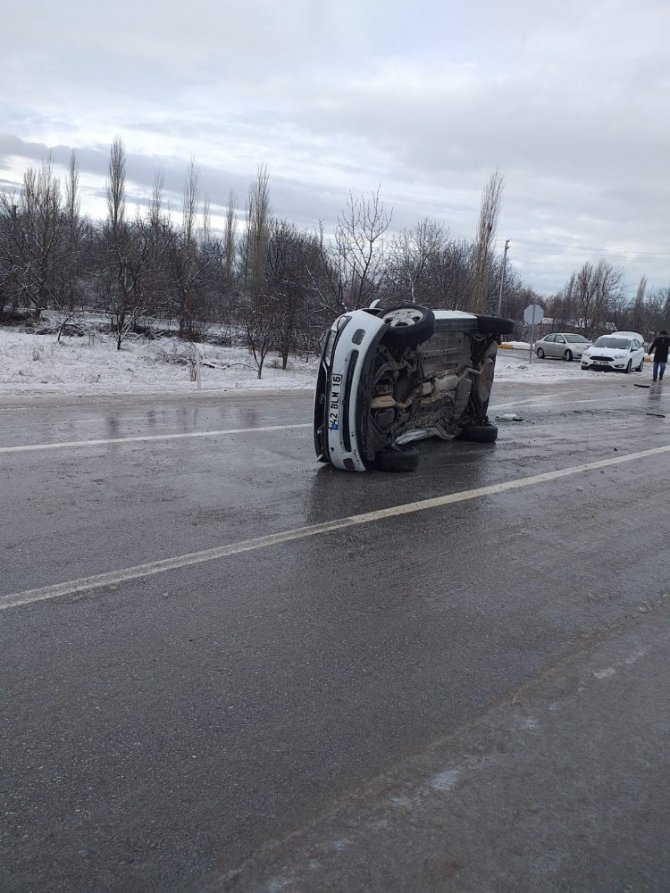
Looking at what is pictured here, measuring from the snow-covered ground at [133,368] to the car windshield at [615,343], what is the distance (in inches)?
119

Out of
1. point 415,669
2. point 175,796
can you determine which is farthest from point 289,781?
point 415,669

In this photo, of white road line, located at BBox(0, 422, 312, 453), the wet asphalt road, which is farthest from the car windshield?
the wet asphalt road

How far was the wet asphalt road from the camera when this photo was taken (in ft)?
7.72

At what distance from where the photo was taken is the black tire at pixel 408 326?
23.7 ft

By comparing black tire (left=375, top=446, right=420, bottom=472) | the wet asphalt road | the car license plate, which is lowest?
the wet asphalt road

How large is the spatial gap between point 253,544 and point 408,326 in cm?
323

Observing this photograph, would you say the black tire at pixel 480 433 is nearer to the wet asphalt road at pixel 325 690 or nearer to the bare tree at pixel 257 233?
the wet asphalt road at pixel 325 690

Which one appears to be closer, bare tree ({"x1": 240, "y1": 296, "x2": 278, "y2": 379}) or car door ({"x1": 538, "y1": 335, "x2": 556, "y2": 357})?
bare tree ({"x1": 240, "y1": 296, "x2": 278, "y2": 379})

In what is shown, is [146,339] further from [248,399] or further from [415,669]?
[415,669]

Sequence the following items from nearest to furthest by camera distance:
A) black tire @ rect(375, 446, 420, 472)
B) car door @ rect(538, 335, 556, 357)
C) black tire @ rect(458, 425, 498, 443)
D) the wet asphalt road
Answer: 1. the wet asphalt road
2. black tire @ rect(375, 446, 420, 472)
3. black tire @ rect(458, 425, 498, 443)
4. car door @ rect(538, 335, 556, 357)

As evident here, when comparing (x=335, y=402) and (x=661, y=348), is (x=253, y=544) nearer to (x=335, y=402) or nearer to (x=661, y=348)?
(x=335, y=402)

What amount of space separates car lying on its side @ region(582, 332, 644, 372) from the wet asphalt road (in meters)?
24.3

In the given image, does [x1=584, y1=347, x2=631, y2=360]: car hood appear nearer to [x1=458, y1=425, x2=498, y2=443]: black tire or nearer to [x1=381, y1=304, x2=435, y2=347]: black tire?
[x1=458, y1=425, x2=498, y2=443]: black tire

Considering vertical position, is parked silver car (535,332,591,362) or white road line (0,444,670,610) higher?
parked silver car (535,332,591,362)
